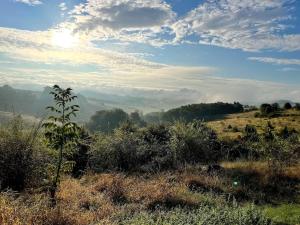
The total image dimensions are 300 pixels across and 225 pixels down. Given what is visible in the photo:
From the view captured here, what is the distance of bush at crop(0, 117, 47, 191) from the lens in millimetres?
15664

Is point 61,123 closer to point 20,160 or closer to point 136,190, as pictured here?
point 136,190

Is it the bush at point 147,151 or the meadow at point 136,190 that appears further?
the bush at point 147,151

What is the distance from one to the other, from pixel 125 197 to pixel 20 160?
4.84 metres

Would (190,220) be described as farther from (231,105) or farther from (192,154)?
(231,105)

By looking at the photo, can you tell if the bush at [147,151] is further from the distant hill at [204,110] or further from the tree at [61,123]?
the distant hill at [204,110]

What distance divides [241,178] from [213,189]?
2.80 metres

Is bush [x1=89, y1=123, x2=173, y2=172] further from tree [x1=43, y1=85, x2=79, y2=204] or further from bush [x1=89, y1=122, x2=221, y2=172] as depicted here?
tree [x1=43, y1=85, x2=79, y2=204]

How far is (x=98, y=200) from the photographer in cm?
1291

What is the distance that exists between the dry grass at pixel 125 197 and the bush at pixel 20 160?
4.10ft

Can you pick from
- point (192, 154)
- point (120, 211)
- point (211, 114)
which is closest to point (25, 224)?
point (120, 211)

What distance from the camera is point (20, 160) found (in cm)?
1597

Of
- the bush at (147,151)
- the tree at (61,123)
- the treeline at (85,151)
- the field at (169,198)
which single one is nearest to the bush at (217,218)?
the field at (169,198)

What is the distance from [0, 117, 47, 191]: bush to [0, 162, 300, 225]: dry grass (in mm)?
1251

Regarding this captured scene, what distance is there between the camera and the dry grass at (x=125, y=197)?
9.20 m
